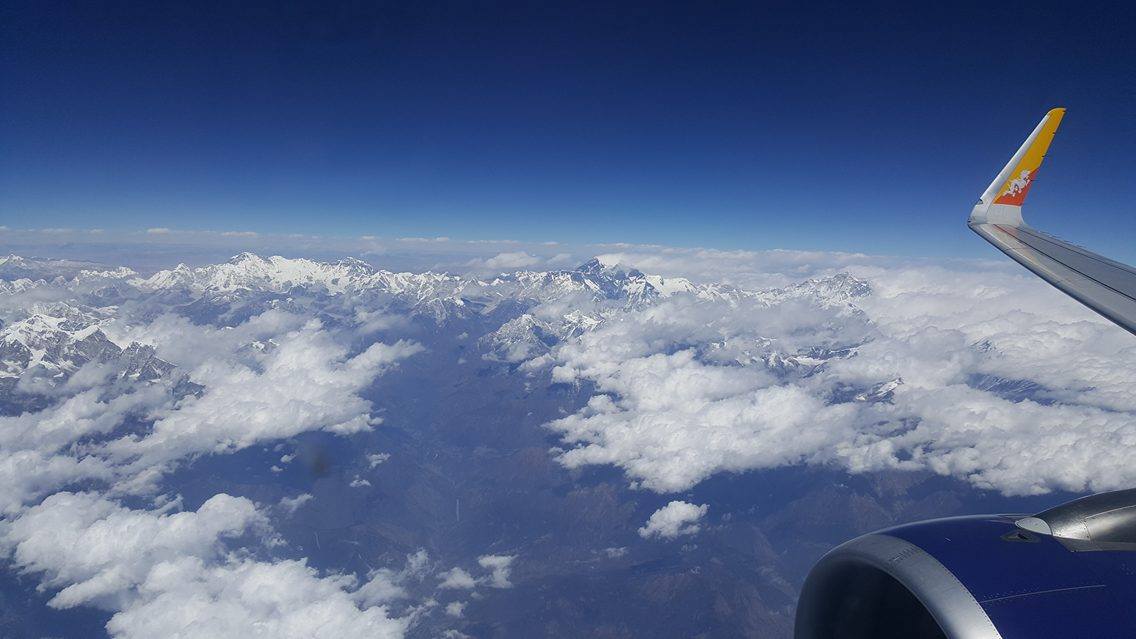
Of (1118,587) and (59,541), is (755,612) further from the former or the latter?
(59,541)

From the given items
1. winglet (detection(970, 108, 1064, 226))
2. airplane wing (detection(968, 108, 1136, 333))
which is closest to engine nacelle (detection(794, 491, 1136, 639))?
airplane wing (detection(968, 108, 1136, 333))

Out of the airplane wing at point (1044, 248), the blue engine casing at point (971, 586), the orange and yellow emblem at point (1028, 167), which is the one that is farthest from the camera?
the orange and yellow emblem at point (1028, 167)

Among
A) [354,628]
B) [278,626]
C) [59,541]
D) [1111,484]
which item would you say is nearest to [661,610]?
[354,628]

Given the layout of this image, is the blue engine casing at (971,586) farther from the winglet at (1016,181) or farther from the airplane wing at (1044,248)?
the winglet at (1016,181)

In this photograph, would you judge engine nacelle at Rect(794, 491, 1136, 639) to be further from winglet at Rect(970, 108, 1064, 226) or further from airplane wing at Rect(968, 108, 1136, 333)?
winglet at Rect(970, 108, 1064, 226)

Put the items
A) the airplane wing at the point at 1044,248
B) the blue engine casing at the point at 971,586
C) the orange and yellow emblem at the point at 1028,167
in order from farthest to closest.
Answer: the orange and yellow emblem at the point at 1028,167 → the airplane wing at the point at 1044,248 → the blue engine casing at the point at 971,586

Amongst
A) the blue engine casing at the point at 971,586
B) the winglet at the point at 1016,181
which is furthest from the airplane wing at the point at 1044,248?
the blue engine casing at the point at 971,586

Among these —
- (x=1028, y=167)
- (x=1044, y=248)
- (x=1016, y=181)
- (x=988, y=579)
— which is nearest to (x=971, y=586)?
(x=988, y=579)
